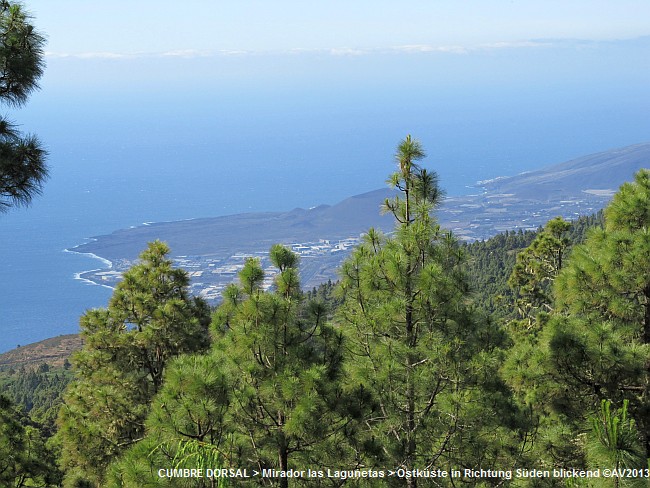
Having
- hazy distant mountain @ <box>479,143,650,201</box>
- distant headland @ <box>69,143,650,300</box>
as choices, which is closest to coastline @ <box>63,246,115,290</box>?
distant headland @ <box>69,143,650,300</box>

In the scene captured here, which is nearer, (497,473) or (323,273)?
(497,473)

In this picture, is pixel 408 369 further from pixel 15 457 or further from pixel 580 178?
pixel 580 178

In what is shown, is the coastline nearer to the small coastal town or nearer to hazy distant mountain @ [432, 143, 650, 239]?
the small coastal town

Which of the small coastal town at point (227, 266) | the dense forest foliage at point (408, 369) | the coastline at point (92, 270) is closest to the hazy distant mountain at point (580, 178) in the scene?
the small coastal town at point (227, 266)

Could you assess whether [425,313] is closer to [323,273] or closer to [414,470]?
[414,470]

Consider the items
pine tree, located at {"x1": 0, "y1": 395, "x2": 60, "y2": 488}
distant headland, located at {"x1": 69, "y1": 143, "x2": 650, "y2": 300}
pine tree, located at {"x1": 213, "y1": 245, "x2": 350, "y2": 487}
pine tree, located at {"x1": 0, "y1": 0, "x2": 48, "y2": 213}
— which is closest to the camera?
pine tree, located at {"x1": 0, "y1": 0, "x2": 48, "y2": 213}

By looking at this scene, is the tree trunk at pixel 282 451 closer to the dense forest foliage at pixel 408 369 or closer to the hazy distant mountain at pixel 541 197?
the dense forest foliage at pixel 408 369

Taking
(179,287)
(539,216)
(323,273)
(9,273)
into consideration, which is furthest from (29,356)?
(539,216)
